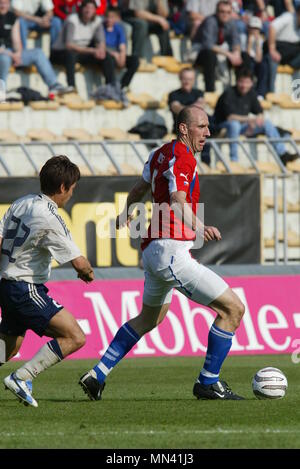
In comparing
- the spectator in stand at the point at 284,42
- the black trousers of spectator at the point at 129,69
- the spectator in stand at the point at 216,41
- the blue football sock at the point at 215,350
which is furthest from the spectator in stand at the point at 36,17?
the blue football sock at the point at 215,350

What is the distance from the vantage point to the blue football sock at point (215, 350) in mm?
9742

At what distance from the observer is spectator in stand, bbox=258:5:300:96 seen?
73.8 feet

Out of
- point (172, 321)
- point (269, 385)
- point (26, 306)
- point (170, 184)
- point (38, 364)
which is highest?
point (170, 184)

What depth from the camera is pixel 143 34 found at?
2180cm

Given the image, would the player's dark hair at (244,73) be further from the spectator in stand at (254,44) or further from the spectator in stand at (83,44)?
the spectator in stand at (83,44)

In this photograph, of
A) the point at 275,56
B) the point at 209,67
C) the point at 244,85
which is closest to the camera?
the point at 244,85

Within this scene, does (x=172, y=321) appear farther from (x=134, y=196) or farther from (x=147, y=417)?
(x=147, y=417)

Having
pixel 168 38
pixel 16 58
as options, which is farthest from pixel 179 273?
pixel 168 38

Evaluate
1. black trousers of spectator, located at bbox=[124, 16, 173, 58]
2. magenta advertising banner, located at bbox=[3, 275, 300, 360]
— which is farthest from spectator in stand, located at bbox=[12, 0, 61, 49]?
magenta advertising banner, located at bbox=[3, 275, 300, 360]

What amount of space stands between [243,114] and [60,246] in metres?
11.9

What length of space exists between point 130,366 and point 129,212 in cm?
473

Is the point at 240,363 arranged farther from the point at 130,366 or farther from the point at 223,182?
the point at 223,182

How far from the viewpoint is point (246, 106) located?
20609mm

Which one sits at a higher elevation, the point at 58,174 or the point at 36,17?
the point at 58,174
